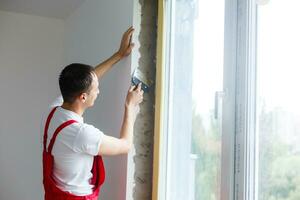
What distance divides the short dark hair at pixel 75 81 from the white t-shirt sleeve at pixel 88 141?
0.60ft

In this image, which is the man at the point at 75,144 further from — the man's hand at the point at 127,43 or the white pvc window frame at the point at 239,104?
the white pvc window frame at the point at 239,104

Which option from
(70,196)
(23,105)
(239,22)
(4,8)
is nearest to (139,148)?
(70,196)

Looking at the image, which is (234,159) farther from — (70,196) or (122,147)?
(70,196)

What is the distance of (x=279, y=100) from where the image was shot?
1218mm

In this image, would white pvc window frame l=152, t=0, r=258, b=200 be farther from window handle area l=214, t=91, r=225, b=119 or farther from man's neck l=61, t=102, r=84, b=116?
man's neck l=61, t=102, r=84, b=116

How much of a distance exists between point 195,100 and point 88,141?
532 millimetres

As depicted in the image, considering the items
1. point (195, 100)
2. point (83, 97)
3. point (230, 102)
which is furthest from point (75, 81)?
point (230, 102)

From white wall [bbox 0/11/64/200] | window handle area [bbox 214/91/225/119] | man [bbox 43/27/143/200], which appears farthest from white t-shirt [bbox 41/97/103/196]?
white wall [bbox 0/11/64/200]

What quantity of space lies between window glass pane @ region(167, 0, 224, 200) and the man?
0.30m

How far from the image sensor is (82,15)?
9.52ft

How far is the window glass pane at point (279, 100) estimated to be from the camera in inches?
45.5

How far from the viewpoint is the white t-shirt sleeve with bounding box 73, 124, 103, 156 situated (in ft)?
4.86

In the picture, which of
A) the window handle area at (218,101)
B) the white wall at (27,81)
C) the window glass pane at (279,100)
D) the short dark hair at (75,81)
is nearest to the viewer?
the window glass pane at (279,100)

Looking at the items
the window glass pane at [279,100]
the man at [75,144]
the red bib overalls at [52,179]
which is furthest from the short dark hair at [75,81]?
the window glass pane at [279,100]
